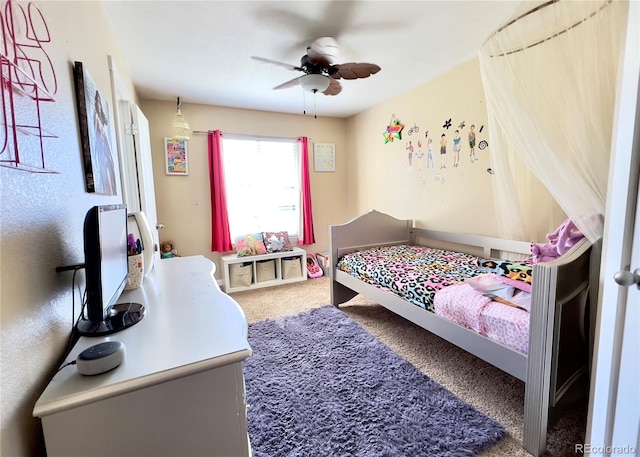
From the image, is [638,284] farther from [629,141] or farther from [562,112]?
[562,112]

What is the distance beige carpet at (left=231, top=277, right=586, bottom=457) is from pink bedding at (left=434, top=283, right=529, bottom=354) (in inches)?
16.1

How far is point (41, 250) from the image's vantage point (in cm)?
77

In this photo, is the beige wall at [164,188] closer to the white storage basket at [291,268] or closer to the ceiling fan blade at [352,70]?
the white storage basket at [291,268]

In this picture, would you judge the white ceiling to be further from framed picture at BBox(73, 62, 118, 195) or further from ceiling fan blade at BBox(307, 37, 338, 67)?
framed picture at BBox(73, 62, 118, 195)

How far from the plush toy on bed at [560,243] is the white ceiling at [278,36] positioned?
1.36 meters

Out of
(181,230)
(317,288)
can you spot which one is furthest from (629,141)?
(181,230)

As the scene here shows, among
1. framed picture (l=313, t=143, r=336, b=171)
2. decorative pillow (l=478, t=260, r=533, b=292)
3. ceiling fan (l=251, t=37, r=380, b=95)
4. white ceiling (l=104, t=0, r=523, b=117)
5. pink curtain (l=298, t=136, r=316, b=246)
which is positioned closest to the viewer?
decorative pillow (l=478, t=260, r=533, b=292)

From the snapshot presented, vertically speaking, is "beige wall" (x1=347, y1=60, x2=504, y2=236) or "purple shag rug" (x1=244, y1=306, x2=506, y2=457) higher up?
"beige wall" (x1=347, y1=60, x2=504, y2=236)

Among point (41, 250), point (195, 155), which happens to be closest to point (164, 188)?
point (195, 155)

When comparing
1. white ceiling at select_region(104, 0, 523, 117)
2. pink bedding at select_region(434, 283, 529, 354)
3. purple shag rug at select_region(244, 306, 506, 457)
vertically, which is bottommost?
purple shag rug at select_region(244, 306, 506, 457)

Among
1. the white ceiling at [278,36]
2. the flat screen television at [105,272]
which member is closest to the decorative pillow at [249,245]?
the white ceiling at [278,36]

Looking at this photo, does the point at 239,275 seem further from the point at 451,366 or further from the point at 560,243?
the point at 560,243

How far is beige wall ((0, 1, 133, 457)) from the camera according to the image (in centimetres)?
61

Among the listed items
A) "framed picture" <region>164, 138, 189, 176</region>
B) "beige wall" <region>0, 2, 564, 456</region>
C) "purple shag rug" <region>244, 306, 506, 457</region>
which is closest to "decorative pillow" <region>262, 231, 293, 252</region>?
"beige wall" <region>0, 2, 564, 456</region>
